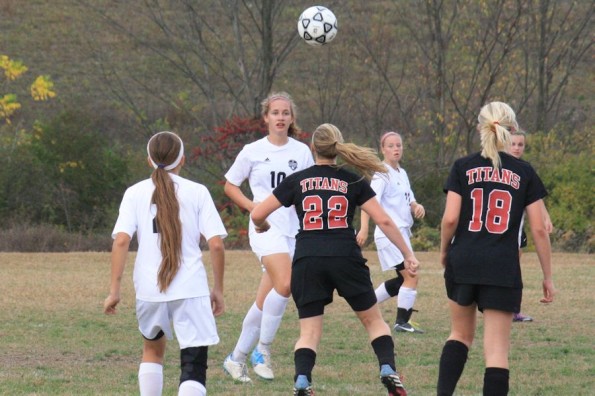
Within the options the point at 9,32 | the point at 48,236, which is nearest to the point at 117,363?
the point at 48,236

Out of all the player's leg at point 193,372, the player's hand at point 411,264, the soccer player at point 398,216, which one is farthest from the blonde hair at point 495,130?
the soccer player at point 398,216

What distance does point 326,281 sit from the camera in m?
6.34

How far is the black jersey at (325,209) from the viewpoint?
6.28 meters

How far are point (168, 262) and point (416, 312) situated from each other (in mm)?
6786

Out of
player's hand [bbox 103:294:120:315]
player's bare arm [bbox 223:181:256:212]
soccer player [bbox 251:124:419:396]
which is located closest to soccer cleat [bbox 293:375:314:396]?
soccer player [bbox 251:124:419:396]

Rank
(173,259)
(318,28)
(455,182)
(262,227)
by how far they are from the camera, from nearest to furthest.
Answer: (173,259) < (455,182) < (262,227) < (318,28)

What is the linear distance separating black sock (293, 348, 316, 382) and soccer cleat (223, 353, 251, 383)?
1.33 metres

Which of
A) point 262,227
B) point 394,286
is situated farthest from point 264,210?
point 394,286

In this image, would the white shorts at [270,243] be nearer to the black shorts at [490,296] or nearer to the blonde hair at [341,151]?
the blonde hair at [341,151]

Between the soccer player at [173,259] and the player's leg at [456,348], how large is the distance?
129cm

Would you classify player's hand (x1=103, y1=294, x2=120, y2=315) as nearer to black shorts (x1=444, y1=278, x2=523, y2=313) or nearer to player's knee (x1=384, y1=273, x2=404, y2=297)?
black shorts (x1=444, y1=278, x2=523, y2=313)

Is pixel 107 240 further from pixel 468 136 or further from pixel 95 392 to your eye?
pixel 95 392

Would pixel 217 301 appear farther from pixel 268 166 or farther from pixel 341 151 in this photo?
pixel 268 166

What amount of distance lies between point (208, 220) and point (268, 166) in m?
2.38
